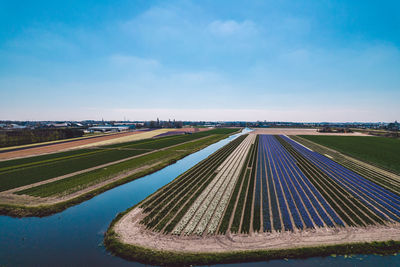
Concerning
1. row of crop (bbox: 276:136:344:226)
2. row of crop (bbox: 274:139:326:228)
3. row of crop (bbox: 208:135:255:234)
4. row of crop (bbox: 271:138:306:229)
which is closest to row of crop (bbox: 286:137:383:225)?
row of crop (bbox: 276:136:344:226)

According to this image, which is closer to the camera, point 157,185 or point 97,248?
point 97,248

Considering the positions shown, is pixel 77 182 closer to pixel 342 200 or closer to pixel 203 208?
pixel 203 208

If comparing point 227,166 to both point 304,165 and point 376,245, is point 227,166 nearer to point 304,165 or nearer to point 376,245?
point 304,165

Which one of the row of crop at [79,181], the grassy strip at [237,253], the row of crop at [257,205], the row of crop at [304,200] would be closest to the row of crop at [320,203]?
the row of crop at [304,200]

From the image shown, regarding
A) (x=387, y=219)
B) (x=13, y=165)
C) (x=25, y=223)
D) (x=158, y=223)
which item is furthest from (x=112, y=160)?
(x=387, y=219)

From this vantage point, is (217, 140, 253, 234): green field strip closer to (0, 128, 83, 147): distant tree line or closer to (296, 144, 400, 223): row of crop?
(296, 144, 400, 223): row of crop

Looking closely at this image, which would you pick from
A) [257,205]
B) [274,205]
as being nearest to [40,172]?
[257,205]
